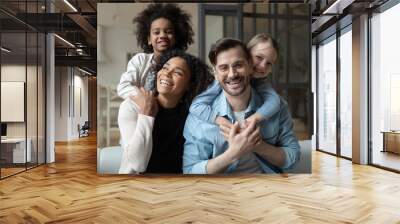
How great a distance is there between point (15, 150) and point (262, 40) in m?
4.90

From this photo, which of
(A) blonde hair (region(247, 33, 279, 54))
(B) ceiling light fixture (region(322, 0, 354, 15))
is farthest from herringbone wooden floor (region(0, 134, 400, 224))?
(B) ceiling light fixture (region(322, 0, 354, 15))

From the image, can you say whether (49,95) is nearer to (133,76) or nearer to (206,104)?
(133,76)

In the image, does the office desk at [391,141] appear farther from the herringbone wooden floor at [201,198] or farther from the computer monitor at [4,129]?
the computer monitor at [4,129]

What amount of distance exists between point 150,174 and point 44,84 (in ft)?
11.6

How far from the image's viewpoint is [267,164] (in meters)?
6.45

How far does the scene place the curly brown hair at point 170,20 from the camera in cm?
646

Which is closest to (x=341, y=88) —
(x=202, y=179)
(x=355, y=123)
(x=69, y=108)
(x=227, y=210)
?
(x=355, y=123)

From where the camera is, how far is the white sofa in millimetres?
6531

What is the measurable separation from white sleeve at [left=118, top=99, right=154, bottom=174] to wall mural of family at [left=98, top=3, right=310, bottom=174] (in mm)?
16

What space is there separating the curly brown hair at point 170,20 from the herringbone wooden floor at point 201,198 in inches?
88.6

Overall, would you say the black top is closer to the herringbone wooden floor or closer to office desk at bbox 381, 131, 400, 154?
the herringbone wooden floor

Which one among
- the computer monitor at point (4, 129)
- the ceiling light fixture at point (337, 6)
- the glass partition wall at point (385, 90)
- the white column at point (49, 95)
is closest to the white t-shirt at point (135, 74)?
the computer monitor at point (4, 129)

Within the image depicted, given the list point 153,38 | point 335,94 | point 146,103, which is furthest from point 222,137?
point 335,94

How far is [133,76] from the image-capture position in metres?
6.50
